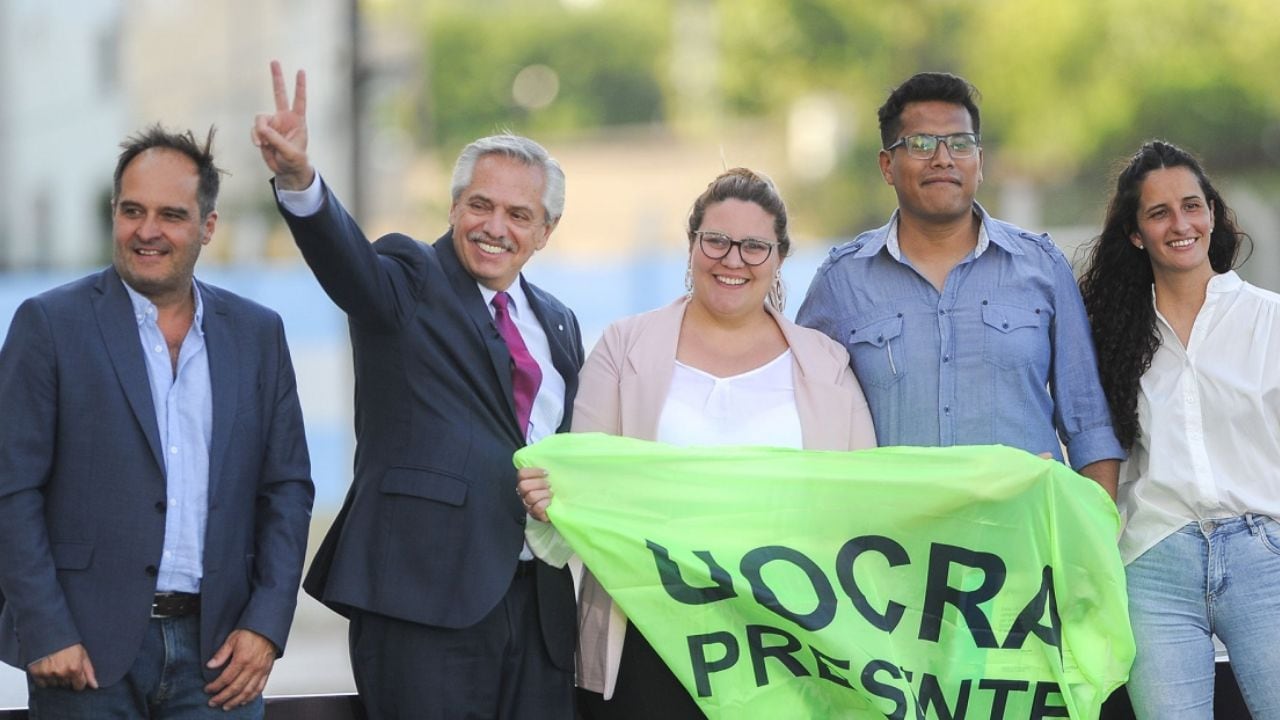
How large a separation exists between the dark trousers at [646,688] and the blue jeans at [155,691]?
0.96m

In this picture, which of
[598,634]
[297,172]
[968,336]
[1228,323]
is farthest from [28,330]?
[1228,323]

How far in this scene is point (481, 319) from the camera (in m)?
3.96

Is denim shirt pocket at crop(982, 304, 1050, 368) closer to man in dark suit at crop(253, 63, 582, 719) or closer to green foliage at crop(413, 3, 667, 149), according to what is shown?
man in dark suit at crop(253, 63, 582, 719)

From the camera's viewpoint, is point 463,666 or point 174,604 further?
point 463,666

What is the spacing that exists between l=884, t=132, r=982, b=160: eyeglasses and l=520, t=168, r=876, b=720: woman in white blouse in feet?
1.37

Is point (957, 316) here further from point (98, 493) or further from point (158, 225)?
point (98, 493)

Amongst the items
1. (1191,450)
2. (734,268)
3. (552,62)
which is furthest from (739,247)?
(552,62)

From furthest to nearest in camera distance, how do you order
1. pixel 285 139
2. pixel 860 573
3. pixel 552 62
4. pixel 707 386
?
pixel 552 62, pixel 707 386, pixel 860 573, pixel 285 139

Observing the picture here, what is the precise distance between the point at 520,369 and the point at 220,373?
727 mm

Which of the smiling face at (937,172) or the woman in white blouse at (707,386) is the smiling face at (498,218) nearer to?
the woman in white blouse at (707,386)

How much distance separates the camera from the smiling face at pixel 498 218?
3.99m

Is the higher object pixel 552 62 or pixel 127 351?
pixel 552 62

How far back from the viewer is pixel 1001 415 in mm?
4160

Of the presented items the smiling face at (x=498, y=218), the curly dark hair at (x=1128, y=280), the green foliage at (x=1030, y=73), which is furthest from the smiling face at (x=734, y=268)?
the green foliage at (x=1030, y=73)
